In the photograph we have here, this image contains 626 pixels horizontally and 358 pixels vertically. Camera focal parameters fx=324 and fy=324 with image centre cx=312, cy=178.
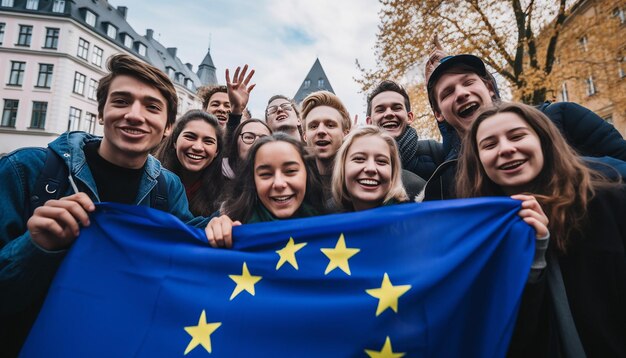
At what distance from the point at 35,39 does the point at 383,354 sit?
135ft

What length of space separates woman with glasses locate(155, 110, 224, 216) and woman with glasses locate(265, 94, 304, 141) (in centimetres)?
106

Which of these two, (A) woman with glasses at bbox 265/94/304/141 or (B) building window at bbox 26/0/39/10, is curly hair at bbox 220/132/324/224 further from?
(B) building window at bbox 26/0/39/10

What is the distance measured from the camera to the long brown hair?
1.84 meters

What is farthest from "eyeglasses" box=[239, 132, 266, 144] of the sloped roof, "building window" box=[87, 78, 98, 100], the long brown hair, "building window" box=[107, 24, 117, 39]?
the sloped roof

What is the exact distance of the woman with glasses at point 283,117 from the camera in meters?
4.80

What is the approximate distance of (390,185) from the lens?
2.78 meters

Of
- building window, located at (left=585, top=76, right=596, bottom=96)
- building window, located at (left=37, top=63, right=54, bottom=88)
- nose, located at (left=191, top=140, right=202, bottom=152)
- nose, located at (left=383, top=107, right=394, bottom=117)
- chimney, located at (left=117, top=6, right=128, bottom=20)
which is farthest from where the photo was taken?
chimney, located at (left=117, top=6, right=128, bottom=20)

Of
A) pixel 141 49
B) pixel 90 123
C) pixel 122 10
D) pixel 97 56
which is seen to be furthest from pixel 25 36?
pixel 122 10

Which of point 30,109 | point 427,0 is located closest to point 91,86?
point 30,109

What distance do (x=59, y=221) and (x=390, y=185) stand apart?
7.71 feet

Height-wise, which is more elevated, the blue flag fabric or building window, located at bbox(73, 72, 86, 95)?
building window, located at bbox(73, 72, 86, 95)

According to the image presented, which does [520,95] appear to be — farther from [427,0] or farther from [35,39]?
[35,39]

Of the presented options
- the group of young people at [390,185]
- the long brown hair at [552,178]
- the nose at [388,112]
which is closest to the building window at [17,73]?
the group of young people at [390,185]

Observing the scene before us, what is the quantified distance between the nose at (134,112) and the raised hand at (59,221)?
0.59 meters
